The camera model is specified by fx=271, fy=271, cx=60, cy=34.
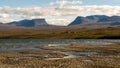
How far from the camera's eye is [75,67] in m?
41.1

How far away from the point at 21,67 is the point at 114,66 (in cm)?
1419

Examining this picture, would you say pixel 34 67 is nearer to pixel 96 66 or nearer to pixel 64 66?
pixel 64 66

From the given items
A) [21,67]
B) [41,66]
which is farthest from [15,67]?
[41,66]

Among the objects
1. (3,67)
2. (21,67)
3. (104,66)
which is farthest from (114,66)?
(3,67)

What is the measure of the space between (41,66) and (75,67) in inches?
208

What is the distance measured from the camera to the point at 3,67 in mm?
39531

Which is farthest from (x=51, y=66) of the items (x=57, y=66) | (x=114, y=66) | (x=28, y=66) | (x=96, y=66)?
(x=114, y=66)

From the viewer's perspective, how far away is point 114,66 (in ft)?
137

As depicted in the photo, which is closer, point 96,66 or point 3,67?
point 3,67

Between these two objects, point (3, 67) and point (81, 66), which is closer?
point (3, 67)

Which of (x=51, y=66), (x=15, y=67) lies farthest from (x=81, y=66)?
(x=15, y=67)

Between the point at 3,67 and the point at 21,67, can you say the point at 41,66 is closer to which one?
the point at 21,67

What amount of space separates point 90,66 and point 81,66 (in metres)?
1.39

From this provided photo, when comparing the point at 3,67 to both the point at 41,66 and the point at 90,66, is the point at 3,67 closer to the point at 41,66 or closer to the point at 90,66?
the point at 41,66
